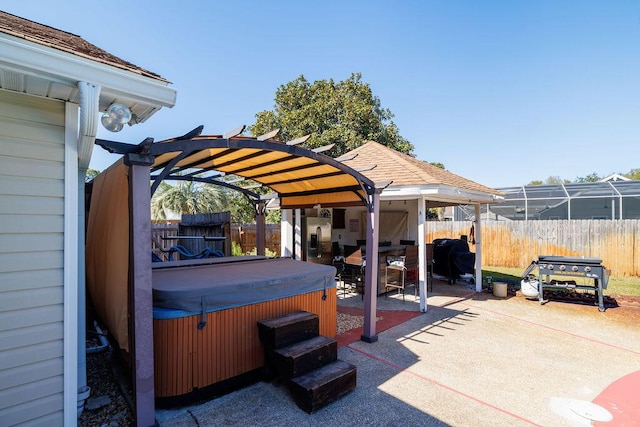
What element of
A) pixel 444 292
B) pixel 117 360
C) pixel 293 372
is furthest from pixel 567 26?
pixel 117 360

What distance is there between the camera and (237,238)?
11945 millimetres

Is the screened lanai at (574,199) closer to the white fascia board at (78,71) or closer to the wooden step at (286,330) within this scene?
the wooden step at (286,330)

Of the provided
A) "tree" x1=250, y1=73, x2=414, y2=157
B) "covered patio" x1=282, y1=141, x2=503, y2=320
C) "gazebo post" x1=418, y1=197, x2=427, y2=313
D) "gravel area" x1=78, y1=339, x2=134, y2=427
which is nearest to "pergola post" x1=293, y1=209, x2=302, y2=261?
"covered patio" x1=282, y1=141, x2=503, y2=320

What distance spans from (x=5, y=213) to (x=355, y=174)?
3657 millimetres

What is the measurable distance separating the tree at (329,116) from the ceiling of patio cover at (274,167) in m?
9.18

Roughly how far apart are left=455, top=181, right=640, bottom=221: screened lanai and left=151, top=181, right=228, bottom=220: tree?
1355 cm

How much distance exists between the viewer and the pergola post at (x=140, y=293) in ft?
8.32

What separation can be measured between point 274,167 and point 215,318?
2.64m

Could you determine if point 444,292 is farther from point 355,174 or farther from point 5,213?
point 5,213

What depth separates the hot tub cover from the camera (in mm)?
2949

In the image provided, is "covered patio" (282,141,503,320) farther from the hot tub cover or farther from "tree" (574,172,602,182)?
"tree" (574,172,602,182)

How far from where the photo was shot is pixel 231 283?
3.33m

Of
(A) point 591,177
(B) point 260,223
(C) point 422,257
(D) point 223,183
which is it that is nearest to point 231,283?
(D) point 223,183

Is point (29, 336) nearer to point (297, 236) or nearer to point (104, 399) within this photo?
point (104, 399)
